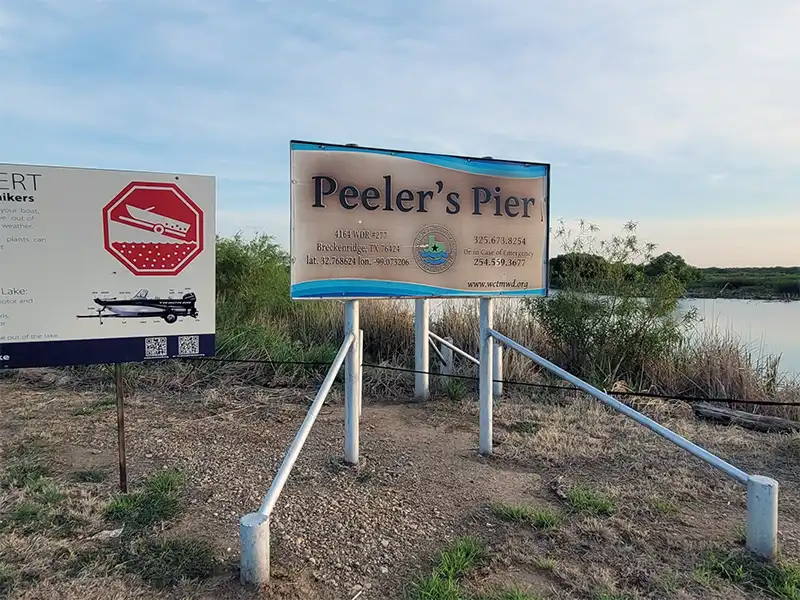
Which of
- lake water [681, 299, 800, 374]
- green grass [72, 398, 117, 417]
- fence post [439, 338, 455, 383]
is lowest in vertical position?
green grass [72, 398, 117, 417]

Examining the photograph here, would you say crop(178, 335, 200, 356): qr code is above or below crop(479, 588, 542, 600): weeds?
above

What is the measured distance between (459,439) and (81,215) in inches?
137

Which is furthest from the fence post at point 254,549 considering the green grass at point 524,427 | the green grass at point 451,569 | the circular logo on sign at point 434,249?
the green grass at point 524,427

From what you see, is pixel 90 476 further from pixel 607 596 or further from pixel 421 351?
pixel 421 351

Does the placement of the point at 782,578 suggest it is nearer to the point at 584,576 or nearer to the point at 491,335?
the point at 584,576

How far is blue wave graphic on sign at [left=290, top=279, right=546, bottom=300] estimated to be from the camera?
3.94 metres

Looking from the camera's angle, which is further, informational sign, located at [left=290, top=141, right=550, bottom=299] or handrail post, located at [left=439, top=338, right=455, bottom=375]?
handrail post, located at [left=439, top=338, right=455, bottom=375]

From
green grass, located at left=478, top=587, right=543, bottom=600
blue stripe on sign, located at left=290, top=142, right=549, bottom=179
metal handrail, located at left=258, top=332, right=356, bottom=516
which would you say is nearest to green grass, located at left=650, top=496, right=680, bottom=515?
green grass, located at left=478, top=587, right=543, bottom=600

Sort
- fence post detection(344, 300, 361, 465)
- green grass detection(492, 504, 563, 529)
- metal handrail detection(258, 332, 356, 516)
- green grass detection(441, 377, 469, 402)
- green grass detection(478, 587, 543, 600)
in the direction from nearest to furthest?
1. green grass detection(478, 587, 543, 600)
2. metal handrail detection(258, 332, 356, 516)
3. green grass detection(492, 504, 563, 529)
4. fence post detection(344, 300, 361, 465)
5. green grass detection(441, 377, 469, 402)

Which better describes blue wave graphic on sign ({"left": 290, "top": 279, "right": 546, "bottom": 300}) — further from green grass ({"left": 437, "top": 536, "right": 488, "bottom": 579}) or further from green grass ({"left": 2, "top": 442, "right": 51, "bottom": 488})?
green grass ({"left": 2, "top": 442, "right": 51, "bottom": 488})

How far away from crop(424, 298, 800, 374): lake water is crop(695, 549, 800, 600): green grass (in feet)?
16.1

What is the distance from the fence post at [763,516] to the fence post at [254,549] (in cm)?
251

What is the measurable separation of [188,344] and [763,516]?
3.56 meters

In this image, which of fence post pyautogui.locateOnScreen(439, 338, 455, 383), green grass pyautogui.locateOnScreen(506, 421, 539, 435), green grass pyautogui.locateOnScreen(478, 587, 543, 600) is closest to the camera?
green grass pyautogui.locateOnScreen(478, 587, 543, 600)
